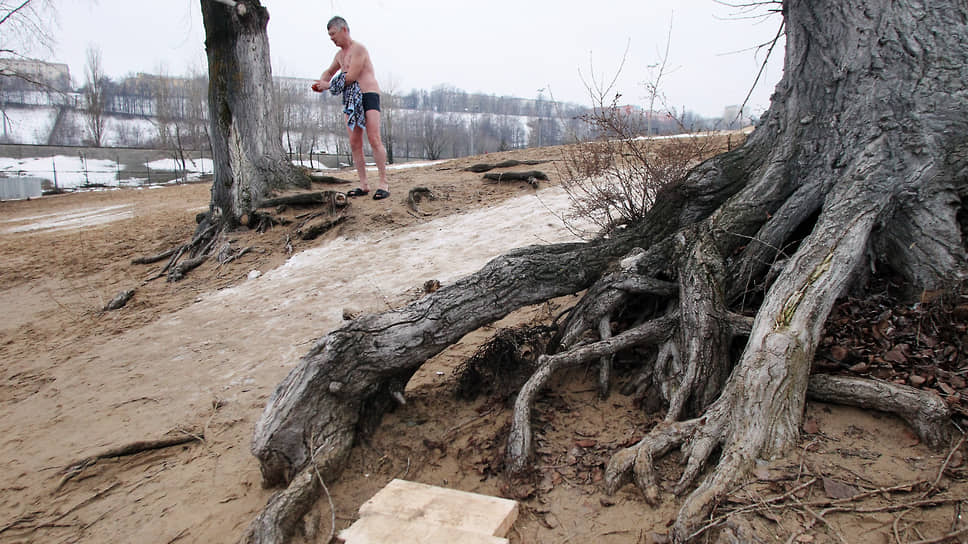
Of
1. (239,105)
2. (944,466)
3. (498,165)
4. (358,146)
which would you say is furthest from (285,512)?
(498,165)

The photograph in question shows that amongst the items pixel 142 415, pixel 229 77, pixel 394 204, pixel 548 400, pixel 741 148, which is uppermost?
pixel 229 77

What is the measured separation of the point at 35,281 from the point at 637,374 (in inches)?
387

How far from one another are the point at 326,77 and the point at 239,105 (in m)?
2.10

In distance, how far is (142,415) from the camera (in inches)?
168

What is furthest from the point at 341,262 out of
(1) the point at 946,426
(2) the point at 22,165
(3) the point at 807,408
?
(2) the point at 22,165

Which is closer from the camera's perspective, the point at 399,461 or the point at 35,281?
the point at 399,461

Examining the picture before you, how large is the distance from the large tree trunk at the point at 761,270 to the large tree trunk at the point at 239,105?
7059mm

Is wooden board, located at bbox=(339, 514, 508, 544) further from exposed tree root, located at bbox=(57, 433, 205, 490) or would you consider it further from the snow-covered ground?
the snow-covered ground

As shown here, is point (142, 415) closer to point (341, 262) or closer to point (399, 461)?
point (399, 461)

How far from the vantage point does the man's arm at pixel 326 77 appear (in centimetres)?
817

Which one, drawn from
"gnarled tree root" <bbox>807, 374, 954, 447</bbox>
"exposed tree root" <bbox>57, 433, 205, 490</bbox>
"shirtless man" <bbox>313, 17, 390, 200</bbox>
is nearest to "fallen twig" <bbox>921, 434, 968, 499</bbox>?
"gnarled tree root" <bbox>807, 374, 954, 447</bbox>

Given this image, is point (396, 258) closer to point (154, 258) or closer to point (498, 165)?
point (154, 258)

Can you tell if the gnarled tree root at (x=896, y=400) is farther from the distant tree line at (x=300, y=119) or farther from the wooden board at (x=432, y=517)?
the distant tree line at (x=300, y=119)

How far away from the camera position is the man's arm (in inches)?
322
